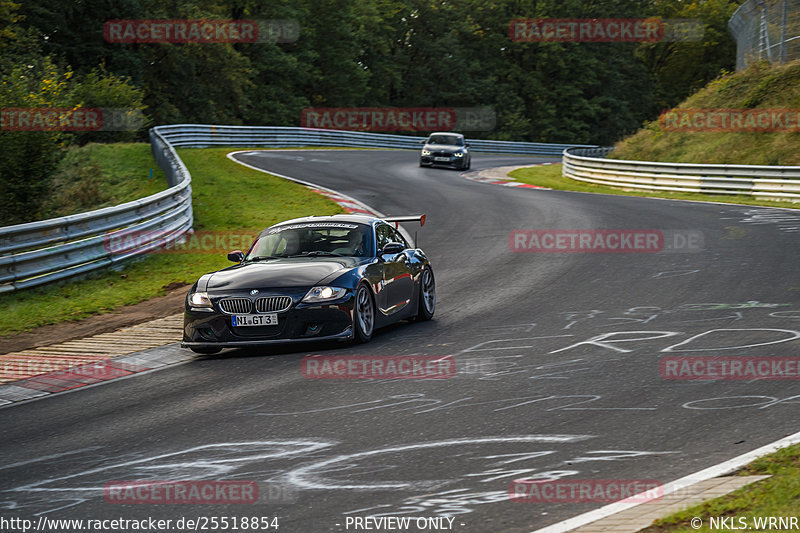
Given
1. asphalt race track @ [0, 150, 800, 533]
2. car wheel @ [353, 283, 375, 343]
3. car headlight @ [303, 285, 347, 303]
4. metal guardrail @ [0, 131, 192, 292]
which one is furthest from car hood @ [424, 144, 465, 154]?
car headlight @ [303, 285, 347, 303]

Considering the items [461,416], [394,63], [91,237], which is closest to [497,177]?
[91,237]

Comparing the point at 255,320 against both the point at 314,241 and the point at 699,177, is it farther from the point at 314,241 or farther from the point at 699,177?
the point at 699,177

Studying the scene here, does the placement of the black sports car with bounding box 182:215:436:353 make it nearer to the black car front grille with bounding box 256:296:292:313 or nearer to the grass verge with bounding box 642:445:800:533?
the black car front grille with bounding box 256:296:292:313

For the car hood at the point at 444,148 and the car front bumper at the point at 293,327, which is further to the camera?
the car hood at the point at 444,148

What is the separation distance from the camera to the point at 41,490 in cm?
577

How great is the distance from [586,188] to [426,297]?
2174cm

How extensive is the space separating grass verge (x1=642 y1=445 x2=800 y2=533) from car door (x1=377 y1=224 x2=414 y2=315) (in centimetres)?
620

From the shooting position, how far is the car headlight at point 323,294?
9969 millimetres

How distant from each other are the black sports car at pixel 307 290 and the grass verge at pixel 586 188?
51.2 ft

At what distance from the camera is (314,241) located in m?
11.5

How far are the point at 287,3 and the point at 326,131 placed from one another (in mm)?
23451

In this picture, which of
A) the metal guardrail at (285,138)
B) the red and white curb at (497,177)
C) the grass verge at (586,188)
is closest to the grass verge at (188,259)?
the red and white curb at (497,177)

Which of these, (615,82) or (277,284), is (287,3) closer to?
(615,82)

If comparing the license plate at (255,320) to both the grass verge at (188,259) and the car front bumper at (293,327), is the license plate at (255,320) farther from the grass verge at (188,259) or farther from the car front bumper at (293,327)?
the grass verge at (188,259)
